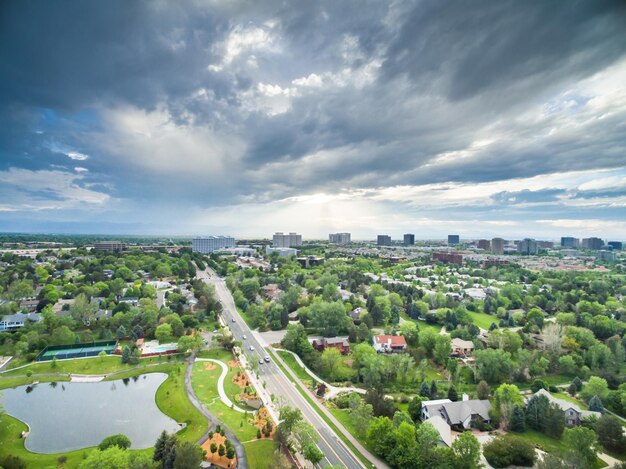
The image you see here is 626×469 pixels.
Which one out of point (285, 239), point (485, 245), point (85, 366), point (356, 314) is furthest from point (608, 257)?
point (85, 366)

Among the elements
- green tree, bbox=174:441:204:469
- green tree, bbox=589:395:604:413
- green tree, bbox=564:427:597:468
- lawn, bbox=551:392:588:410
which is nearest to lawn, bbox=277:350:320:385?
green tree, bbox=174:441:204:469

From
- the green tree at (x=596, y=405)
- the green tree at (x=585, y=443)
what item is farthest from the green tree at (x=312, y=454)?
the green tree at (x=596, y=405)

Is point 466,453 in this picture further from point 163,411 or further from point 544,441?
point 163,411

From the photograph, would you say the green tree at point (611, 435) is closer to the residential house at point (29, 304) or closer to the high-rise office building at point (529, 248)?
the residential house at point (29, 304)

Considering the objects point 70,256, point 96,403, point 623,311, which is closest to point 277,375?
point 96,403

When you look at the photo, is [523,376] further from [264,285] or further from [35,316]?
[35,316]
